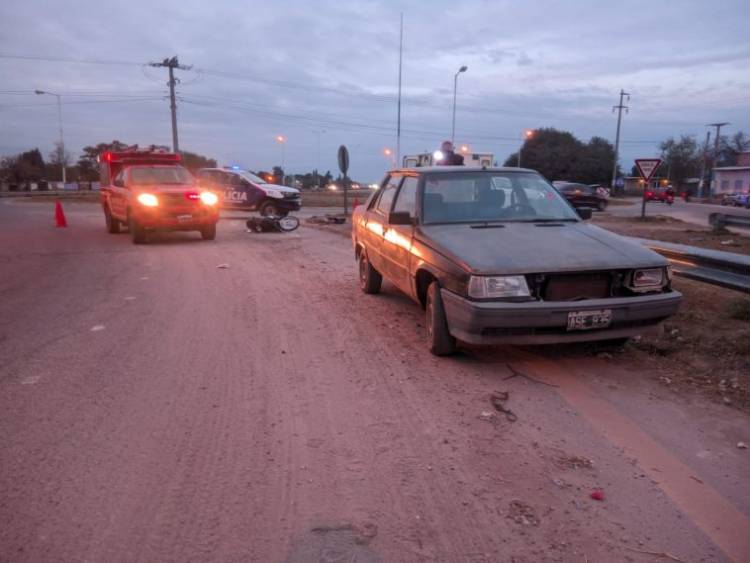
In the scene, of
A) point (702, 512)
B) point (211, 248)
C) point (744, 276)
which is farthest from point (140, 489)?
point (211, 248)

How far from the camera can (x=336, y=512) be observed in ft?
9.30

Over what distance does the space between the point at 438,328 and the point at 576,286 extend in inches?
45.9

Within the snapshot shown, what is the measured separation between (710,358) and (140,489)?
4607mm

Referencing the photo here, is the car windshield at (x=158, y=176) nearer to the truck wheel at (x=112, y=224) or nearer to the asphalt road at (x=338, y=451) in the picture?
the truck wheel at (x=112, y=224)

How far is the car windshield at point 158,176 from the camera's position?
13.5 m

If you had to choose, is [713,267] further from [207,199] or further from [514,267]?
[207,199]

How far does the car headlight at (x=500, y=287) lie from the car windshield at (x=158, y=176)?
10.9 meters

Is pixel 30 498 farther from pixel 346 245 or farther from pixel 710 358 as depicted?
pixel 346 245

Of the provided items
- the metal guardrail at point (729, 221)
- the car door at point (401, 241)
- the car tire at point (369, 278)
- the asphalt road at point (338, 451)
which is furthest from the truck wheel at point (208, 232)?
the metal guardrail at point (729, 221)

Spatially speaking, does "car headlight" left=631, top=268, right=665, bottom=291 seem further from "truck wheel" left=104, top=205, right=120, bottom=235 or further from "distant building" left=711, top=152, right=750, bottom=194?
"distant building" left=711, top=152, right=750, bottom=194

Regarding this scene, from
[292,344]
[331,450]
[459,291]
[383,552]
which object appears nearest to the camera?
[383,552]

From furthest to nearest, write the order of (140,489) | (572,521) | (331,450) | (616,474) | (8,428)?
(8,428)
(331,450)
(616,474)
(140,489)
(572,521)

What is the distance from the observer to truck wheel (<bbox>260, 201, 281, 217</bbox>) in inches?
816

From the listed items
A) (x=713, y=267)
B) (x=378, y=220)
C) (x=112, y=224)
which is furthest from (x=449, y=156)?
(x=112, y=224)
